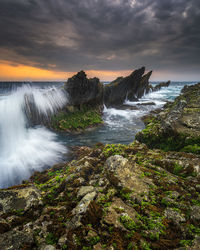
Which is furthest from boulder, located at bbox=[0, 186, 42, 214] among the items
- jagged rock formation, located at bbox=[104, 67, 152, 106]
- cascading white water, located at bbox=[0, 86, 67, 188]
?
jagged rock formation, located at bbox=[104, 67, 152, 106]

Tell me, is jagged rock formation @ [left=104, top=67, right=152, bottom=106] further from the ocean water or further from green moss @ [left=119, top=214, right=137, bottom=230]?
green moss @ [left=119, top=214, right=137, bottom=230]

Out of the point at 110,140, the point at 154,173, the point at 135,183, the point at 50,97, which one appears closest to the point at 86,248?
the point at 135,183

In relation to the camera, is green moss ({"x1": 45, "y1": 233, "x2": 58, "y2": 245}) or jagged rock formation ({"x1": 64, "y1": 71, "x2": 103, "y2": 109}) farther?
jagged rock formation ({"x1": 64, "y1": 71, "x2": 103, "y2": 109})

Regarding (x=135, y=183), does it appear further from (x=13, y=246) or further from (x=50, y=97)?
(x=50, y=97)

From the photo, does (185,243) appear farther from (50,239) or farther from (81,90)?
(81,90)

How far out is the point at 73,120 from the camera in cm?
2509

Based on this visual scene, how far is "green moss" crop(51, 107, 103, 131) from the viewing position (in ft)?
77.2

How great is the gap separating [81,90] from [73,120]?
8.13m

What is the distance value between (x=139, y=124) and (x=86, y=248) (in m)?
25.1

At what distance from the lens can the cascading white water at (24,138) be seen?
12859 mm

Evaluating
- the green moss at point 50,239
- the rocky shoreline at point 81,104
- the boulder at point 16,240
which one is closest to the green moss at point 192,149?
the green moss at point 50,239

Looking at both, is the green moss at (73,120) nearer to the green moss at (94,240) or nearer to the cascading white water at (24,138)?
the cascading white water at (24,138)

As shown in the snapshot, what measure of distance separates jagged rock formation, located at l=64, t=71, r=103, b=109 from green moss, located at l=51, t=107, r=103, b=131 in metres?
2.61

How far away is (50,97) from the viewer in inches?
1075
